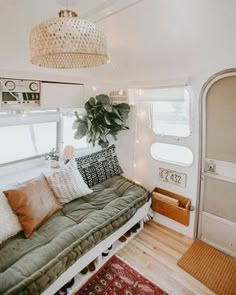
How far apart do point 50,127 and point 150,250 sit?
202cm

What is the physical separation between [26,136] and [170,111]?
1.84m

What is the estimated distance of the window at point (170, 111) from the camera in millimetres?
2363

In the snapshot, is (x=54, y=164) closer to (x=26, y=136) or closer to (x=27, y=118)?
(x=26, y=136)

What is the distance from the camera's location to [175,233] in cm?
268

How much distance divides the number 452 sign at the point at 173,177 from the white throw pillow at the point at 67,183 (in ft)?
3.24

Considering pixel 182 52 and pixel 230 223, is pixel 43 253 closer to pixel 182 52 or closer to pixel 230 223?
pixel 230 223

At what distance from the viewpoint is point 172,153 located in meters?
2.68

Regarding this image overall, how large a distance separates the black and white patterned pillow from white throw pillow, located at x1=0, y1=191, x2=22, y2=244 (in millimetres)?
972

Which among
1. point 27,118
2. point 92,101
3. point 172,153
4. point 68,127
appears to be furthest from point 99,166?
point 27,118

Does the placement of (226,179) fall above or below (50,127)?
below

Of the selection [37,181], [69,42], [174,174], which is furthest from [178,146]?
[69,42]

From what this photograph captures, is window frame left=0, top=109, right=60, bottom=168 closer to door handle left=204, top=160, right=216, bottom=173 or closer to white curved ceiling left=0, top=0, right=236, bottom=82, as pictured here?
white curved ceiling left=0, top=0, right=236, bottom=82

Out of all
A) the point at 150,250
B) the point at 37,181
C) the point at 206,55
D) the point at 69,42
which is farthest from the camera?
the point at 150,250

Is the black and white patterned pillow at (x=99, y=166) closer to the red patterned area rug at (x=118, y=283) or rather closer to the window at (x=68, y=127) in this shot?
the window at (x=68, y=127)
